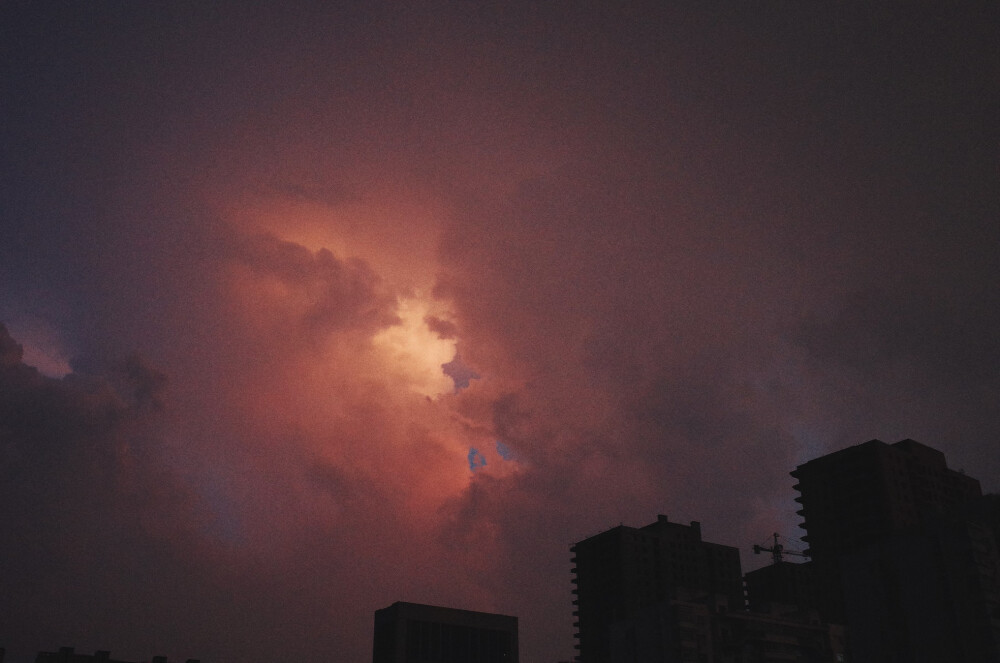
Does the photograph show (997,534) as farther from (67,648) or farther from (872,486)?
(67,648)

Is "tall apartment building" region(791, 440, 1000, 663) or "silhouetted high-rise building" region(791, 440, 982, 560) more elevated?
"silhouetted high-rise building" region(791, 440, 982, 560)

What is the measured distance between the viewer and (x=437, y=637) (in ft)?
534

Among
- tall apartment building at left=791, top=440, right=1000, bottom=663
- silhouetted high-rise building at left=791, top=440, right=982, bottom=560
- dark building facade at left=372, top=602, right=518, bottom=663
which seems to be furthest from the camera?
silhouetted high-rise building at left=791, top=440, right=982, bottom=560

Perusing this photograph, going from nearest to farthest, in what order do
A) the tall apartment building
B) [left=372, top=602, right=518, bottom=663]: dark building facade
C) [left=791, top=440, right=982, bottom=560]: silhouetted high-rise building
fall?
1. the tall apartment building
2. [left=372, top=602, right=518, bottom=663]: dark building facade
3. [left=791, top=440, right=982, bottom=560]: silhouetted high-rise building

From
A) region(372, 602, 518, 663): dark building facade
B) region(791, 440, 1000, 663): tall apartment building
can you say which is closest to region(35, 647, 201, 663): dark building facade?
region(372, 602, 518, 663): dark building facade

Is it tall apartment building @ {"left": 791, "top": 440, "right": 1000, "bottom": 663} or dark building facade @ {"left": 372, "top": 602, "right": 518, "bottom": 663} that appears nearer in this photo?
tall apartment building @ {"left": 791, "top": 440, "right": 1000, "bottom": 663}

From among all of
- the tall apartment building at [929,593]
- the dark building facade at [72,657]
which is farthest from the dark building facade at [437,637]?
the tall apartment building at [929,593]

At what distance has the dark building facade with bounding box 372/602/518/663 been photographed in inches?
6216

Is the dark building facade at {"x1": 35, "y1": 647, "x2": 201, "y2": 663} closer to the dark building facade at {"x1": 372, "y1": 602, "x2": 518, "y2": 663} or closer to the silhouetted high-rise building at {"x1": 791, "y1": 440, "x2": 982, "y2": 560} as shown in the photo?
the dark building facade at {"x1": 372, "y1": 602, "x2": 518, "y2": 663}

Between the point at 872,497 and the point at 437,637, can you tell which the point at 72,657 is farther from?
the point at 872,497

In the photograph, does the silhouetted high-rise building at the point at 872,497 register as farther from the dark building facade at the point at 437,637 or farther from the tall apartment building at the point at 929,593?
the tall apartment building at the point at 929,593

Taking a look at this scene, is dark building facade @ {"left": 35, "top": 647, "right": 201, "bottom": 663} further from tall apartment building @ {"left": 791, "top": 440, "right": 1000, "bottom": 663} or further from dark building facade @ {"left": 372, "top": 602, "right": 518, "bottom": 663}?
tall apartment building @ {"left": 791, "top": 440, "right": 1000, "bottom": 663}

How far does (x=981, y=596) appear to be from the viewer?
98188mm

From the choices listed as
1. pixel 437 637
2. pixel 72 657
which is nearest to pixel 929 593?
pixel 437 637
